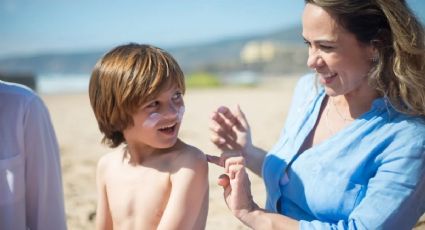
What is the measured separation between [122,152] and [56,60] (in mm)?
Answer: 67628

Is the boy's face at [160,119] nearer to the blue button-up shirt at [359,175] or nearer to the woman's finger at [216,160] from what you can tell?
the woman's finger at [216,160]

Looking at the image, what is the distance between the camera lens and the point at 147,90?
7.42ft

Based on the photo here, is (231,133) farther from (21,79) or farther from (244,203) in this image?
(21,79)

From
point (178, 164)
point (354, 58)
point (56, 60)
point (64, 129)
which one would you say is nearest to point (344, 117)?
point (354, 58)

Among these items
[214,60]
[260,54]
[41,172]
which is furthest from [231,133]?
[214,60]

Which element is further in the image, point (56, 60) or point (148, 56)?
point (56, 60)

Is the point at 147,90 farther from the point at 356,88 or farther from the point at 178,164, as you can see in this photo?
the point at 356,88

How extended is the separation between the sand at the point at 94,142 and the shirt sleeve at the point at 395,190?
7.31 ft

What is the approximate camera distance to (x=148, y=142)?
2.38 m

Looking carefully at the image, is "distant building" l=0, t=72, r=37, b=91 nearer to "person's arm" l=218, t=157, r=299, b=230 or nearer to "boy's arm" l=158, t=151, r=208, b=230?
"boy's arm" l=158, t=151, r=208, b=230

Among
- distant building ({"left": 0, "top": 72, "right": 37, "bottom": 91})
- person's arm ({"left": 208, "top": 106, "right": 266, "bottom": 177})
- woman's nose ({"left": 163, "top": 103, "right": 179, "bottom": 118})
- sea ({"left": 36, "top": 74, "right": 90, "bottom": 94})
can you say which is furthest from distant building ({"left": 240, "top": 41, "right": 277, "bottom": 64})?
woman's nose ({"left": 163, "top": 103, "right": 179, "bottom": 118})

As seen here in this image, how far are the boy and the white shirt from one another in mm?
246

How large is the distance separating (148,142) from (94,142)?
688 centimetres

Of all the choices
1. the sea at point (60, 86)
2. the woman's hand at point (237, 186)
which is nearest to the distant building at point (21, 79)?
the sea at point (60, 86)
